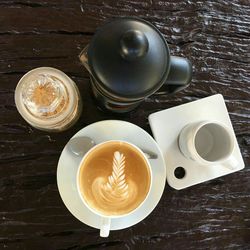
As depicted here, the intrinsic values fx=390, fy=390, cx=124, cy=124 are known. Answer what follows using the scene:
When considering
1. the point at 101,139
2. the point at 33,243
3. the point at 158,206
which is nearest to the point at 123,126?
the point at 101,139

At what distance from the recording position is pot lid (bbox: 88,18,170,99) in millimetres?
615

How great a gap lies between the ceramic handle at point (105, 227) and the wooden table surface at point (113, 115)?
94 millimetres

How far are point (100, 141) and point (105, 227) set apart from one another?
0.58ft

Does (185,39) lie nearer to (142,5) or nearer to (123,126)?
(142,5)

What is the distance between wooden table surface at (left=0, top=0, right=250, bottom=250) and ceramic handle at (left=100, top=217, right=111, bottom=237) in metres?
0.09

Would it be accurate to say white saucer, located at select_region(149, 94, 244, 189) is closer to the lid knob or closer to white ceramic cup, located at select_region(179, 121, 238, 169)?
white ceramic cup, located at select_region(179, 121, 238, 169)

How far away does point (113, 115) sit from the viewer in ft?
2.82

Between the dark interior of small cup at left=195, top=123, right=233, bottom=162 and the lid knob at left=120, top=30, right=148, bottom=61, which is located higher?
the lid knob at left=120, top=30, right=148, bottom=61

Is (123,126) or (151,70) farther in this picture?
(123,126)

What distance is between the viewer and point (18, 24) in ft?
2.83

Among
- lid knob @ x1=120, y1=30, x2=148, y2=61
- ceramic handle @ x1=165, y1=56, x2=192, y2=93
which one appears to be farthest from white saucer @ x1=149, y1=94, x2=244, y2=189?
lid knob @ x1=120, y1=30, x2=148, y2=61

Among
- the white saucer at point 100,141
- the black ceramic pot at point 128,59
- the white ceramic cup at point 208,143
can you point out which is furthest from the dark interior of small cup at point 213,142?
the black ceramic pot at point 128,59

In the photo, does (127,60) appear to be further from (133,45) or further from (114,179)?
(114,179)

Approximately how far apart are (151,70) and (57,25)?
333 millimetres
